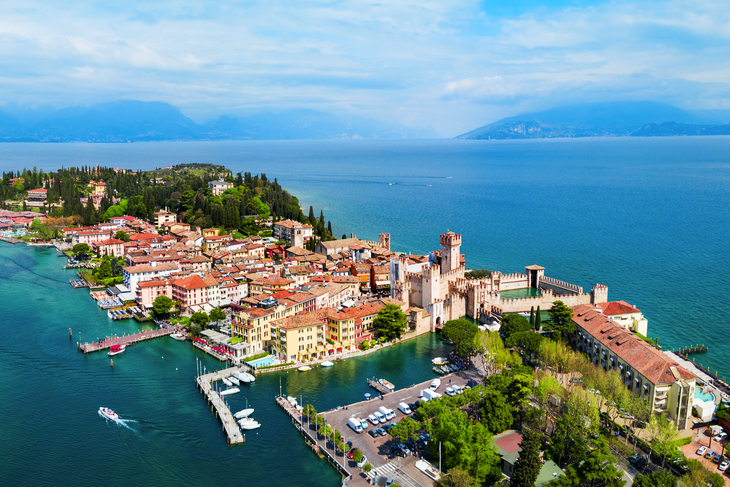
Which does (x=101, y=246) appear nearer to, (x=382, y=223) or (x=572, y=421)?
(x=382, y=223)

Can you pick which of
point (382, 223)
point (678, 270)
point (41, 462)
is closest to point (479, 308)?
point (678, 270)

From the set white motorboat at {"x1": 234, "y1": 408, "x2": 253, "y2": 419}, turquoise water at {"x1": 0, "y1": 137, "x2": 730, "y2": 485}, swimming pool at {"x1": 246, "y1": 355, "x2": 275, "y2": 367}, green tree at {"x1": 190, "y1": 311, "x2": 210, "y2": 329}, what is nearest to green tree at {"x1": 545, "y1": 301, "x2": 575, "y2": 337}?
turquoise water at {"x1": 0, "y1": 137, "x2": 730, "y2": 485}

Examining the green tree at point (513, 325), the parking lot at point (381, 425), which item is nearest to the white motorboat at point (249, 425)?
the parking lot at point (381, 425)

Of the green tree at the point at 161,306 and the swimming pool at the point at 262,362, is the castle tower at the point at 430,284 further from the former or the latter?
the green tree at the point at 161,306

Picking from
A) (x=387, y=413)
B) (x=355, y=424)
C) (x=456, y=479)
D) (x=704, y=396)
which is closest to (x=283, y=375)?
(x=355, y=424)

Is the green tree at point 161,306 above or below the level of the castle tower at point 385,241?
below

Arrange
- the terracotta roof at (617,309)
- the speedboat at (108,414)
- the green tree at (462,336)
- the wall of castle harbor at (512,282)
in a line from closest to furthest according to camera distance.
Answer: the speedboat at (108,414)
the green tree at (462,336)
the terracotta roof at (617,309)
the wall of castle harbor at (512,282)

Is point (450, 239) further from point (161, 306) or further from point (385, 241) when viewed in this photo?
point (161, 306)
